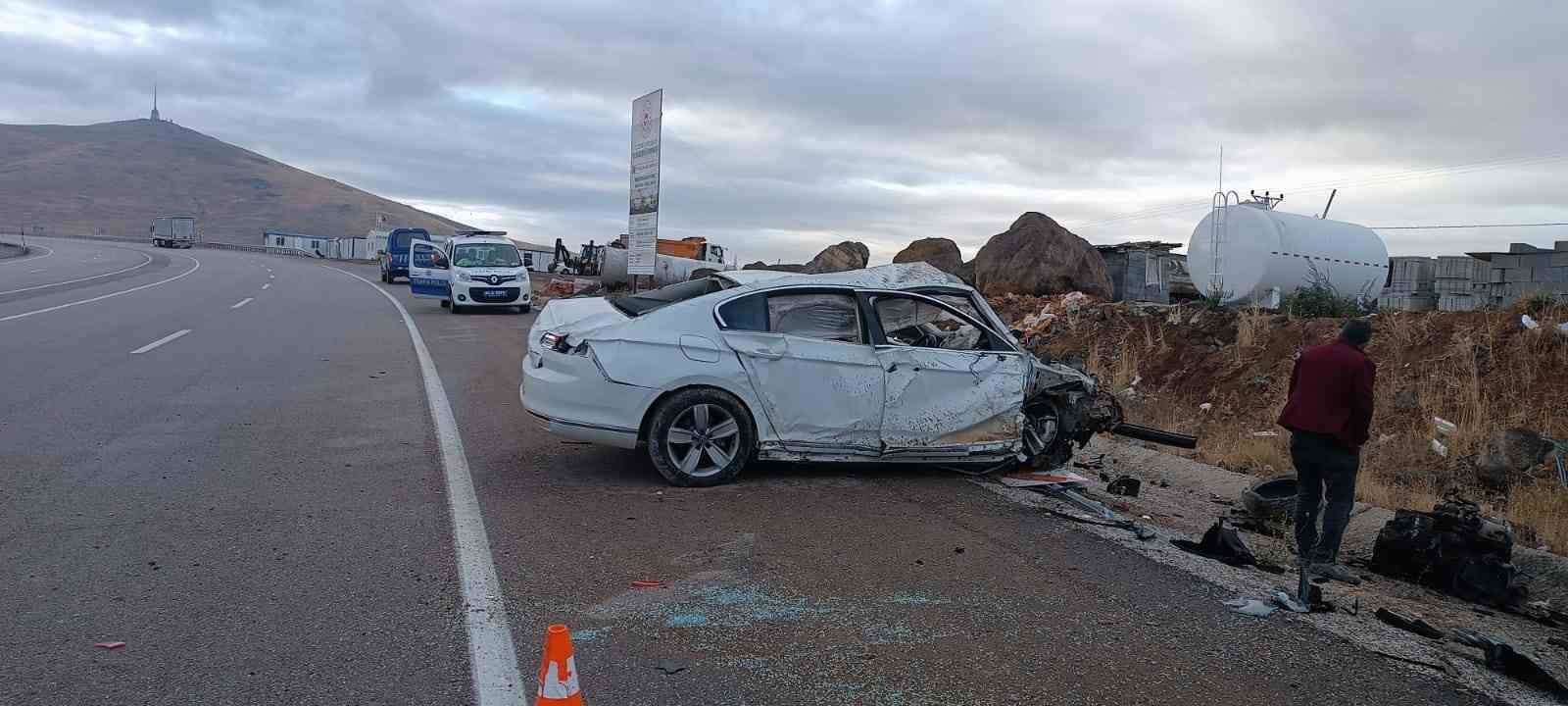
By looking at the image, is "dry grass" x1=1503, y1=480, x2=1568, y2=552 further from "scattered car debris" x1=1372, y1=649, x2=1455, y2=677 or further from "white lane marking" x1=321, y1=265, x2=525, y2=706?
"white lane marking" x1=321, y1=265, x2=525, y2=706

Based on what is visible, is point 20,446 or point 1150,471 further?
point 1150,471

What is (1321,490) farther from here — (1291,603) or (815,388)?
(815,388)

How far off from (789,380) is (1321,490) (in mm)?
3345

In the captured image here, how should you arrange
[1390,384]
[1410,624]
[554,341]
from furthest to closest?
[1390,384] → [554,341] → [1410,624]

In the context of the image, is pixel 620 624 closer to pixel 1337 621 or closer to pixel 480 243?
pixel 1337 621

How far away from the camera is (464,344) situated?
1755 centimetres

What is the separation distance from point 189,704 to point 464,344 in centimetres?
1422

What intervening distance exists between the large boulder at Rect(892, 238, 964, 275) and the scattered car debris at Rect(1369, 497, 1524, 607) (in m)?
20.7

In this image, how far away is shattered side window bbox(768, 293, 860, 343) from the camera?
25.0 feet

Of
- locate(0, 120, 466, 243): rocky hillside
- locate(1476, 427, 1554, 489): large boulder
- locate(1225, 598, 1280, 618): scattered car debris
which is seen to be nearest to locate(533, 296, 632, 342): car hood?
locate(1225, 598, 1280, 618): scattered car debris

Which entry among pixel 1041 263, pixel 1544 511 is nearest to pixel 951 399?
pixel 1544 511

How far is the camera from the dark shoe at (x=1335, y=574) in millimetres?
6044

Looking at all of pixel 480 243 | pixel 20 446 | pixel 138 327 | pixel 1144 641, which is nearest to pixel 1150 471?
pixel 1144 641

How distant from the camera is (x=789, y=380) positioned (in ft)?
24.3
